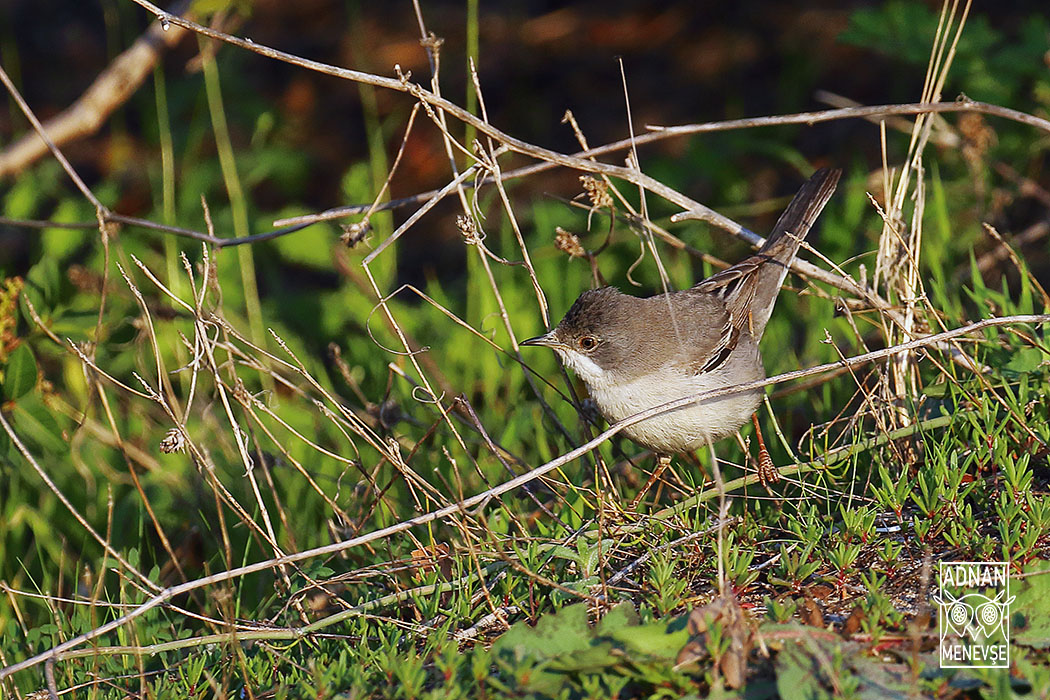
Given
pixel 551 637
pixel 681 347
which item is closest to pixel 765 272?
pixel 681 347

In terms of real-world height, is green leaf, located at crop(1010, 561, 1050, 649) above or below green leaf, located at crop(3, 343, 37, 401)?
below

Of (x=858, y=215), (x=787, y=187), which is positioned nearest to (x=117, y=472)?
(x=858, y=215)

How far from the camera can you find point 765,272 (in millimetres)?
5098

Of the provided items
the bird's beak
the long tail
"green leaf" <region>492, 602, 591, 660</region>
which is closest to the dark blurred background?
the long tail

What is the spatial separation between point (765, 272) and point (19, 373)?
3560mm

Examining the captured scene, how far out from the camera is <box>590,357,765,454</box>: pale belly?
4055mm

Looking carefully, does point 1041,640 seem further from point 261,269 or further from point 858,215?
point 261,269

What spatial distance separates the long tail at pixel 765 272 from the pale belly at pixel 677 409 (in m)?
0.52

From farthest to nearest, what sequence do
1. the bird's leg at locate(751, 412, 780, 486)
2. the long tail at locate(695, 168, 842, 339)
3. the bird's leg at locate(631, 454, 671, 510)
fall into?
the long tail at locate(695, 168, 842, 339), the bird's leg at locate(631, 454, 671, 510), the bird's leg at locate(751, 412, 780, 486)

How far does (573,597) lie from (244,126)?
7.40 m

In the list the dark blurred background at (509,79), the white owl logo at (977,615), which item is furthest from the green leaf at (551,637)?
the dark blurred background at (509,79)

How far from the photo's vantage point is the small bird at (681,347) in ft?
13.5

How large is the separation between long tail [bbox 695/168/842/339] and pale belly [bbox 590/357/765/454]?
52cm

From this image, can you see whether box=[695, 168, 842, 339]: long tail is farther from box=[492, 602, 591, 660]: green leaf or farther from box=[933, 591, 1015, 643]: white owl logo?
box=[492, 602, 591, 660]: green leaf
